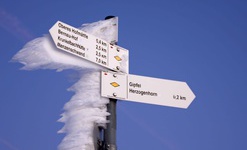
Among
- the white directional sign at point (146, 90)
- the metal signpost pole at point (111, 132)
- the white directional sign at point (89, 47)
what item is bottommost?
the metal signpost pole at point (111, 132)

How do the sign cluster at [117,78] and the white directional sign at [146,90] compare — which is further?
the white directional sign at [146,90]

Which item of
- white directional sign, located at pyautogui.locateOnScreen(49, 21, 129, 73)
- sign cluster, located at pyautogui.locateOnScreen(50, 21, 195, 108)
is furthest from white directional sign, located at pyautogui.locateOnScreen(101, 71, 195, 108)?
white directional sign, located at pyautogui.locateOnScreen(49, 21, 129, 73)

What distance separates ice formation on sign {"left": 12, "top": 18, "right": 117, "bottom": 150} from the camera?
4.10 meters

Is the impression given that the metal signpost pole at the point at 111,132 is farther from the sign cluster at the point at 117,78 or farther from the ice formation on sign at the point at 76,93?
the sign cluster at the point at 117,78

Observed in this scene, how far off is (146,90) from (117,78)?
370 mm

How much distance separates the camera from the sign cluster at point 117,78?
443 centimetres

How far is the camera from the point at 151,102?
4961mm

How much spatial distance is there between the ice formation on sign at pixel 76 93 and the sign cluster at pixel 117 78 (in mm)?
64

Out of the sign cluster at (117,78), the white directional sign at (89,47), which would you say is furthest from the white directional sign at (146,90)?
the white directional sign at (89,47)

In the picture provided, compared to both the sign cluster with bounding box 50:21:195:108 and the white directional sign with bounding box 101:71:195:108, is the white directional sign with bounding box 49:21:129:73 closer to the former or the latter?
the sign cluster with bounding box 50:21:195:108

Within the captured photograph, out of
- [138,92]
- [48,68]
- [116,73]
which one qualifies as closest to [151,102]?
[138,92]

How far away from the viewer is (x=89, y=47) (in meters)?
4.61

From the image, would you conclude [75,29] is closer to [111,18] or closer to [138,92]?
[111,18]

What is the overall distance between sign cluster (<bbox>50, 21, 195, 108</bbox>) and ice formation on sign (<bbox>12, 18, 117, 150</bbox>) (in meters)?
0.06
